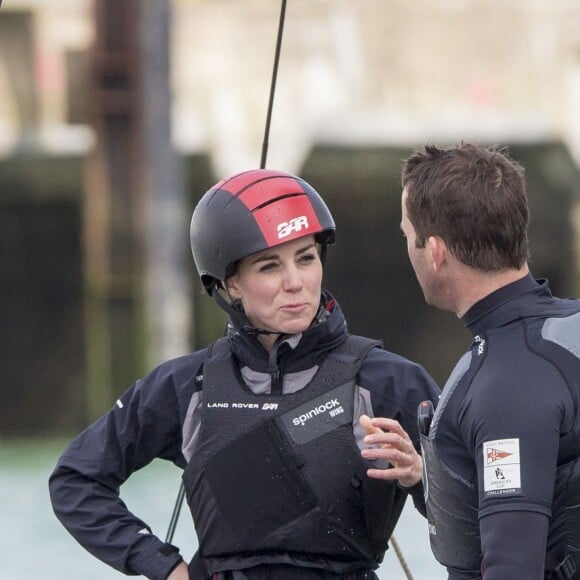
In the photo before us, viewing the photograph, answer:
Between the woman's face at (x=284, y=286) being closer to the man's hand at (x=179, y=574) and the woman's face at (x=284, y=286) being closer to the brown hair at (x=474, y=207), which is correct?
the man's hand at (x=179, y=574)

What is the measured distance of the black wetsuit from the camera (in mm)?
2654

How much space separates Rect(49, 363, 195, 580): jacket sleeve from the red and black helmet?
340 millimetres

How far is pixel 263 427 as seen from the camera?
3627 millimetres

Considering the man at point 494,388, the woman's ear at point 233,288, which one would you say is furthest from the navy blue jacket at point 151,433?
the man at point 494,388

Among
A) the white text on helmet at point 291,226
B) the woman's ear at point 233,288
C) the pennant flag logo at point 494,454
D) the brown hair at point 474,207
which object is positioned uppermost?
the brown hair at point 474,207

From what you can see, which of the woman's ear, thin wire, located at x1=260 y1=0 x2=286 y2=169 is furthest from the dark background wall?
the woman's ear

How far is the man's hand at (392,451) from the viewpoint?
325cm

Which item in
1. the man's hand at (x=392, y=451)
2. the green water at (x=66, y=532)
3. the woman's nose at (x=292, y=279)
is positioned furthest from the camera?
the green water at (x=66, y=532)

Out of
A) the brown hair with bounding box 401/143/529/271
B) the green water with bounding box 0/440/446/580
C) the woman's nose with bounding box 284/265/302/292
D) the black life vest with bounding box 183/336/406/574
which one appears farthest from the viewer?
the green water with bounding box 0/440/446/580

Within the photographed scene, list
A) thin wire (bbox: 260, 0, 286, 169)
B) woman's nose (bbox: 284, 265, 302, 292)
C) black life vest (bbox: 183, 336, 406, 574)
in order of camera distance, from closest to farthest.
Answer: black life vest (bbox: 183, 336, 406, 574), woman's nose (bbox: 284, 265, 302, 292), thin wire (bbox: 260, 0, 286, 169)

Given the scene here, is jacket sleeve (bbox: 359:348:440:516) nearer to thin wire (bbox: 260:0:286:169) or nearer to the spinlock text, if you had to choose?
the spinlock text

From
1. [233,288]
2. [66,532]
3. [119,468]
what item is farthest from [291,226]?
[66,532]

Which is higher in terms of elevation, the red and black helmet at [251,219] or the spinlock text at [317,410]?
the red and black helmet at [251,219]

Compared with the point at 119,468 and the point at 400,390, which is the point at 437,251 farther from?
the point at 119,468
